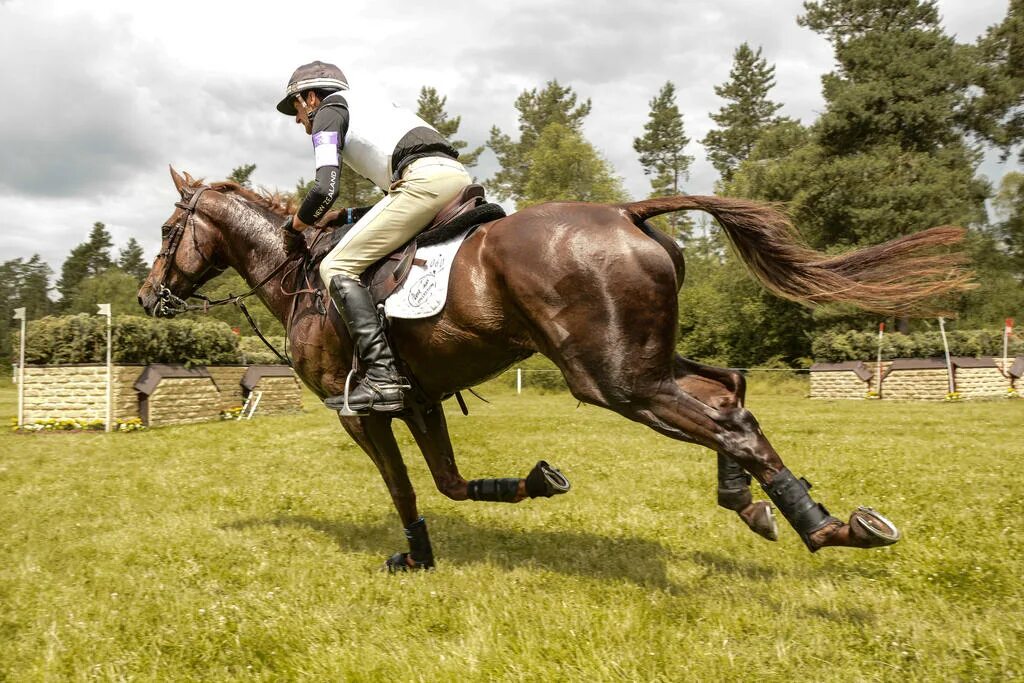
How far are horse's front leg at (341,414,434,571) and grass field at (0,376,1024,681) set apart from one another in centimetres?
21

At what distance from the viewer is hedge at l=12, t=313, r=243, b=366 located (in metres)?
17.3

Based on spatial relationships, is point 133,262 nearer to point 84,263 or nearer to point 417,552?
point 84,263

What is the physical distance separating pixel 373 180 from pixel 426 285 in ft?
3.86

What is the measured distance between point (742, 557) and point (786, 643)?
1858 mm

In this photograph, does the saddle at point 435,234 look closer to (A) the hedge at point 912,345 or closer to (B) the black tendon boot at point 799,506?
(B) the black tendon boot at point 799,506

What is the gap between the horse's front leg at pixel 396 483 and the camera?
5410 millimetres

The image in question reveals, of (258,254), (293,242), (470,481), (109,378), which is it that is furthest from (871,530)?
(109,378)

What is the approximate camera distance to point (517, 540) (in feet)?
20.4

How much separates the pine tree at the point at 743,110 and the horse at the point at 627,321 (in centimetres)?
6268

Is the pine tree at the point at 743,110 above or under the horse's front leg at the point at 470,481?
above

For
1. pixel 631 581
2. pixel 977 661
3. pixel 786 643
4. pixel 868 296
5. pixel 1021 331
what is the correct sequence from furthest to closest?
pixel 1021 331 < pixel 631 581 < pixel 868 296 < pixel 786 643 < pixel 977 661

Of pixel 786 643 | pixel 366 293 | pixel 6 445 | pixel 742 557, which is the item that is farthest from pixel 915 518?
pixel 6 445

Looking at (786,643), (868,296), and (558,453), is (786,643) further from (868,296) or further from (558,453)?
(558,453)

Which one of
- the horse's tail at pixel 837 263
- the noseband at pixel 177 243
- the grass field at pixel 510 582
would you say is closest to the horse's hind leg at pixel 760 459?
the grass field at pixel 510 582
